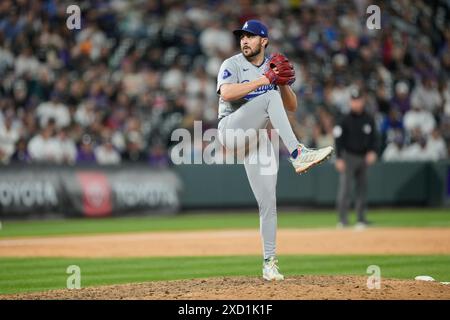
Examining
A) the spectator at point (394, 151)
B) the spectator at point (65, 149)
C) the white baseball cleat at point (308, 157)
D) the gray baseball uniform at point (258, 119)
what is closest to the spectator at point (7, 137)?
the spectator at point (65, 149)

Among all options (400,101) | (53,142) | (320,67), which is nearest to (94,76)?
(53,142)

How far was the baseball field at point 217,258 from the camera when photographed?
7.93 m

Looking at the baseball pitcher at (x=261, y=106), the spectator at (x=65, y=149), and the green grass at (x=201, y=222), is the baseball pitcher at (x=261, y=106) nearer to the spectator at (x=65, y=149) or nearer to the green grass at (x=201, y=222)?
the green grass at (x=201, y=222)

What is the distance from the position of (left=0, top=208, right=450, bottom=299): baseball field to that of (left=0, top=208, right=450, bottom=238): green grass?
0.02m

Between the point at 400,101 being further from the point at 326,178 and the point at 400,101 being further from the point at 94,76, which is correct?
the point at 94,76

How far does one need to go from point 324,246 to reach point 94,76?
30.1ft

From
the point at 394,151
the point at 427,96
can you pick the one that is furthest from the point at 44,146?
the point at 427,96

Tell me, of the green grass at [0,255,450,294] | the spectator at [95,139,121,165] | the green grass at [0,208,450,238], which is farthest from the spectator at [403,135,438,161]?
the green grass at [0,255,450,294]

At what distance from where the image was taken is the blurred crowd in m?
19.6

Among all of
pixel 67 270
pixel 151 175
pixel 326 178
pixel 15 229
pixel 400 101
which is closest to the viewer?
pixel 67 270

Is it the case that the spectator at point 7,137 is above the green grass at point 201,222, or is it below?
above

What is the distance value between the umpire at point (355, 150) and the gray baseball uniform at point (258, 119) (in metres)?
8.42

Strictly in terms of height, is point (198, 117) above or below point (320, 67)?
below

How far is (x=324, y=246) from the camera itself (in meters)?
13.5
